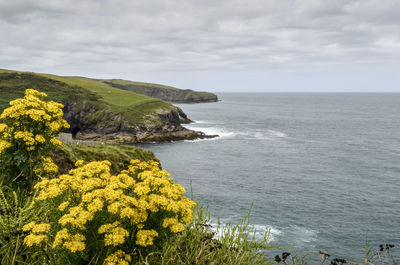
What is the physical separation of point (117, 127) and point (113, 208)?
96.3 metres

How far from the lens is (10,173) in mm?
9383

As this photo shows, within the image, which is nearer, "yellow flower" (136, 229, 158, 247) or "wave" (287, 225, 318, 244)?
"yellow flower" (136, 229, 158, 247)

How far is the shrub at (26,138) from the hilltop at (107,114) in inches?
3202

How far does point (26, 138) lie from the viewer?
28.0 ft

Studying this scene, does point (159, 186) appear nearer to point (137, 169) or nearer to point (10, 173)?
point (137, 169)

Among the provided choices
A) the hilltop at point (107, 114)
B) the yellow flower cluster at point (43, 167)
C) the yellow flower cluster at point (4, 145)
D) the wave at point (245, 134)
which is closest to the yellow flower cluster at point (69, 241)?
the yellow flower cluster at point (43, 167)

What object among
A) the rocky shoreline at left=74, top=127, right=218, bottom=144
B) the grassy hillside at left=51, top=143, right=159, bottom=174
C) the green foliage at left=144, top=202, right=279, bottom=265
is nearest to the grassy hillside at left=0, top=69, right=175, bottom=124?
the rocky shoreline at left=74, top=127, right=218, bottom=144

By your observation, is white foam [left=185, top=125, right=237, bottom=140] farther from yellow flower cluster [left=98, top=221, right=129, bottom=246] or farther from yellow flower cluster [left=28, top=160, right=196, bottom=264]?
yellow flower cluster [left=98, top=221, right=129, bottom=246]

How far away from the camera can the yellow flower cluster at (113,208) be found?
5.28 metres

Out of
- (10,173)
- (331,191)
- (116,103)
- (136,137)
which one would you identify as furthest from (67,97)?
(10,173)

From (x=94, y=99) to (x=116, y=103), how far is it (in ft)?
29.1

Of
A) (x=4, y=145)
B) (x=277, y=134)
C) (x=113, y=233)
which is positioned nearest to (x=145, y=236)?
(x=113, y=233)

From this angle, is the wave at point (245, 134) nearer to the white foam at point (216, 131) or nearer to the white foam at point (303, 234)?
the white foam at point (216, 131)

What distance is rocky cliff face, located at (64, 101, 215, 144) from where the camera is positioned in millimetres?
93500
